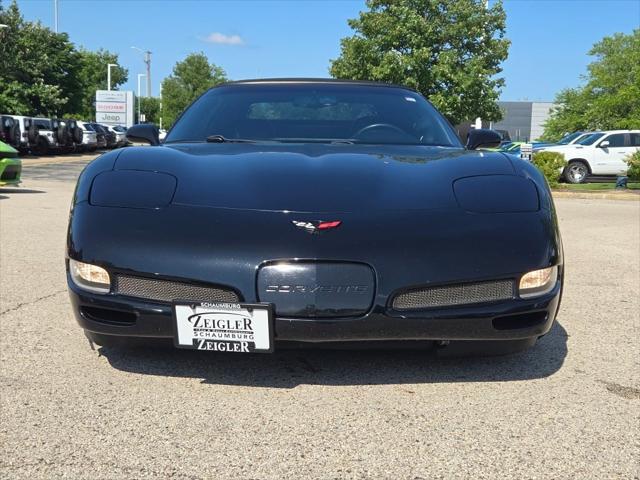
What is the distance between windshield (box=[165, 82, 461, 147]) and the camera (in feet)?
11.9

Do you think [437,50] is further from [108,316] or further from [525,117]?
[525,117]

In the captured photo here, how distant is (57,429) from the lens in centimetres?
224

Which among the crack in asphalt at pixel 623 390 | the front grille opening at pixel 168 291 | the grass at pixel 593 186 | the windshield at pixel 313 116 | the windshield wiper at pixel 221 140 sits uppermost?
the windshield at pixel 313 116

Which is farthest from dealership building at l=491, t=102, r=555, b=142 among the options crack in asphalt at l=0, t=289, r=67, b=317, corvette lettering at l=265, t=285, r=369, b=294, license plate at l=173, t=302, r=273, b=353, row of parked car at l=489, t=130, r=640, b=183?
license plate at l=173, t=302, r=273, b=353

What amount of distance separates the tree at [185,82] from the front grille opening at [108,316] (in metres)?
67.6

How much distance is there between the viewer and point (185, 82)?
69.3 metres

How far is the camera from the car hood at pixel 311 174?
2.52 meters

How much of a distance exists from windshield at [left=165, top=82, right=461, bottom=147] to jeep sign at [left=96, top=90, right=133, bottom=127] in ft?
172

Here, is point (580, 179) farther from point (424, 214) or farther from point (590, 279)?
point (424, 214)

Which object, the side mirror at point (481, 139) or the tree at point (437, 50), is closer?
the side mirror at point (481, 139)

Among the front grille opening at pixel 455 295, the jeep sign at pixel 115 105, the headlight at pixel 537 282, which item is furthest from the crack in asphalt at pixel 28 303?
the jeep sign at pixel 115 105

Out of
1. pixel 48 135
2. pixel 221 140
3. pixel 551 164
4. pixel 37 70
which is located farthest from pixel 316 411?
pixel 37 70

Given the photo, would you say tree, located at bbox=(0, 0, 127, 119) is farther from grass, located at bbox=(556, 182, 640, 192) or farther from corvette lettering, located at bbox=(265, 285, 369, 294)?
corvette lettering, located at bbox=(265, 285, 369, 294)

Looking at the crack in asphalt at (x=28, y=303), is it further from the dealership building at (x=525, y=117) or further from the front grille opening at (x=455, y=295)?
the dealership building at (x=525, y=117)
